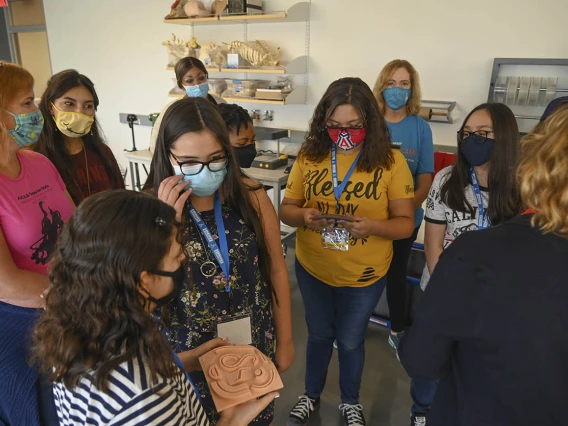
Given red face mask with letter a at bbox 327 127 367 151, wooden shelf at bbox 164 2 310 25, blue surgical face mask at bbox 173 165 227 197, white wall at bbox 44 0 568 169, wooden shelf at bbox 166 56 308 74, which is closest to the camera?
blue surgical face mask at bbox 173 165 227 197

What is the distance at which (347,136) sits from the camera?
1.66 metres

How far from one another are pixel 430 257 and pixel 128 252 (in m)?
1.32

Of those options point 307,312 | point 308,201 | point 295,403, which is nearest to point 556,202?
point 308,201

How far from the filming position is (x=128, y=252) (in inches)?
Result: 30.0

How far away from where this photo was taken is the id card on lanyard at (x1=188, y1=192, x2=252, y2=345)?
47.3 inches

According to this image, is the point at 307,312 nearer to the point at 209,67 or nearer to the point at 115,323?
the point at 115,323

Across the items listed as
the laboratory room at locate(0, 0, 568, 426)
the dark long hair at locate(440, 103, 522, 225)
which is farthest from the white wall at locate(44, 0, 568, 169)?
the dark long hair at locate(440, 103, 522, 225)

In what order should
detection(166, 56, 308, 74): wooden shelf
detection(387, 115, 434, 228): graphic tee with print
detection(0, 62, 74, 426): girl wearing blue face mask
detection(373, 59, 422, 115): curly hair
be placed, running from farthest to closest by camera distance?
detection(166, 56, 308, 74): wooden shelf → detection(373, 59, 422, 115): curly hair → detection(387, 115, 434, 228): graphic tee with print → detection(0, 62, 74, 426): girl wearing blue face mask

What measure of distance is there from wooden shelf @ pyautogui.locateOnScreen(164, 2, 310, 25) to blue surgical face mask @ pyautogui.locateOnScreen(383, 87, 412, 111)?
72.1 inches

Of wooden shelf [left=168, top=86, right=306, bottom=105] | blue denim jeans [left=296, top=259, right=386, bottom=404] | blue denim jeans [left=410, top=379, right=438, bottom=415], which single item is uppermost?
wooden shelf [left=168, top=86, right=306, bottom=105]

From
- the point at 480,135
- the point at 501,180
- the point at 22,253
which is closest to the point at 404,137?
the point at 480,135

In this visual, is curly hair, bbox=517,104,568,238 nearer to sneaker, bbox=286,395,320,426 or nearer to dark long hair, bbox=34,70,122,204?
sneaker, bbox=286,395,320,426

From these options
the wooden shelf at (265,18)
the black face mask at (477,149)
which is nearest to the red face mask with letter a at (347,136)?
the black face mask at (477,149)

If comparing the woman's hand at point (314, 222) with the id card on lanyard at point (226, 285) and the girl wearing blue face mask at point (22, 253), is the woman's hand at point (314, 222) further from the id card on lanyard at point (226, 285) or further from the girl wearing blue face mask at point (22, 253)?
the girl wearing blue face mask at point (22, 253)
